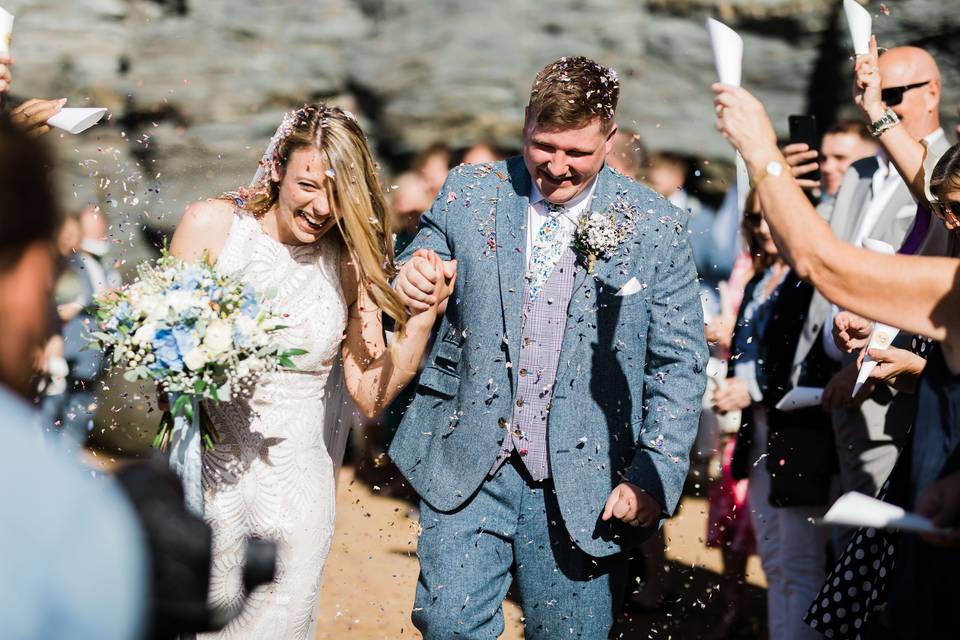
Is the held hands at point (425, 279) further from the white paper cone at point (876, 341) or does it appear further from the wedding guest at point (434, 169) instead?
the wedding guest at point (434, 169)

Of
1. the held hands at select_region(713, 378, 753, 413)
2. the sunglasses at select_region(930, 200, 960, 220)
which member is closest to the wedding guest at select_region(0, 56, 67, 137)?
the sunglasses at select_region(930, 200, 960, 220)

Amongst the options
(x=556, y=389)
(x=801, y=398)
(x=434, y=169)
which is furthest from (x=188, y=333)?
(x=434, y=169)

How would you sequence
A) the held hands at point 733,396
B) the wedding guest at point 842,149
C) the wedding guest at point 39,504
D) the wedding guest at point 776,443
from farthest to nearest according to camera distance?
the wedding guest at point 842,149
the held hands at point 733,396
the wedding guest at point 776,443
the wedding guest at point 39,504

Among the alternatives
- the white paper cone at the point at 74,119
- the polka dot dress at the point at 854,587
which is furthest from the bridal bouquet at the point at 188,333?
the polka dot dress at the point at 854,587

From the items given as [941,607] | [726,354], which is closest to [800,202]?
[941,607]

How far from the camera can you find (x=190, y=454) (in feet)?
12.6

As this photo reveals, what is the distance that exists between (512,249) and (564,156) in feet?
1.22

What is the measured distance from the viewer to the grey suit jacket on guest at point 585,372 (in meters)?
3.88

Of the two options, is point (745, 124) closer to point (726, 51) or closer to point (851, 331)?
point (726, 51)

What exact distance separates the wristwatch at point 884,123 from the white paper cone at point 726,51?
168 cm

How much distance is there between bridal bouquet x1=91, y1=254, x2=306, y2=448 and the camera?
145 inches

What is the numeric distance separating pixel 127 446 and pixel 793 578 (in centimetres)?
636

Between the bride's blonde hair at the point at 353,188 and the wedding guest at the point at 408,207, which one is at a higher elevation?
the bride's blonde hair at the point at 353,188

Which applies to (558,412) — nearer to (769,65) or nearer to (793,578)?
(793,578)
